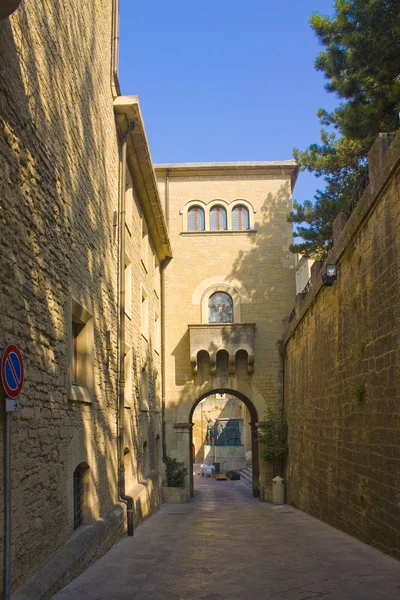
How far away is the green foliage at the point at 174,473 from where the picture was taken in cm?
2081

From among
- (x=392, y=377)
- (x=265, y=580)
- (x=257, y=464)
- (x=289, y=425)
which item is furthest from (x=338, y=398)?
(x=257, y=464)

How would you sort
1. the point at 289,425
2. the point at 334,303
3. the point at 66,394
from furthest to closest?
1. the point at 289,425
2. the point at 334,303
3. the point at 66,394

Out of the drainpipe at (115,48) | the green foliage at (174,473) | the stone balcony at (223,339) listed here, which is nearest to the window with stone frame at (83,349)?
the drainpipe at (115,48)

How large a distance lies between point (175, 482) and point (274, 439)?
3563mm

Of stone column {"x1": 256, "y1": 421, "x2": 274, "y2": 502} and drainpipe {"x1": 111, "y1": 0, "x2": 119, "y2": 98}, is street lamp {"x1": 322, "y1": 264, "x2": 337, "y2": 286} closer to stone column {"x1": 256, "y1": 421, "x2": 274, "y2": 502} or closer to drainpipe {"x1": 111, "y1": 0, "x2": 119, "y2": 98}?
drainpipe {"x1": 111, "y1": 0, "x2": 119, "y2": 98}

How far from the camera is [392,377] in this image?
7.90 m

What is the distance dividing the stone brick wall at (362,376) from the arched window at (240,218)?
8.91 m

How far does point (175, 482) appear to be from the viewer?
2084cm

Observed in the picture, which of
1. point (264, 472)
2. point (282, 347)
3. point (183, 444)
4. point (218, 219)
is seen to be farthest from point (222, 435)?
point (218, 219)

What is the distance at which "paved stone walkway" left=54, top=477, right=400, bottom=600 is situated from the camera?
21.1ft

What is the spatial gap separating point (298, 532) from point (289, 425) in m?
8.30

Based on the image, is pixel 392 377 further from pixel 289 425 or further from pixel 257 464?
pixel 257 464

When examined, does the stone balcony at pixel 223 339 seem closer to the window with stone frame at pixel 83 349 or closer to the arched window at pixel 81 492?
the window with stone frame at pixel 83 349

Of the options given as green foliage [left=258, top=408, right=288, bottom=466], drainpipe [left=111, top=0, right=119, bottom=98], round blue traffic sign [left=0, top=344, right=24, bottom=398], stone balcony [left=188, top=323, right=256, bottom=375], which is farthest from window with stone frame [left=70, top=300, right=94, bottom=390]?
stone balcony [left=188, top=323, right=256, bottom=375]
